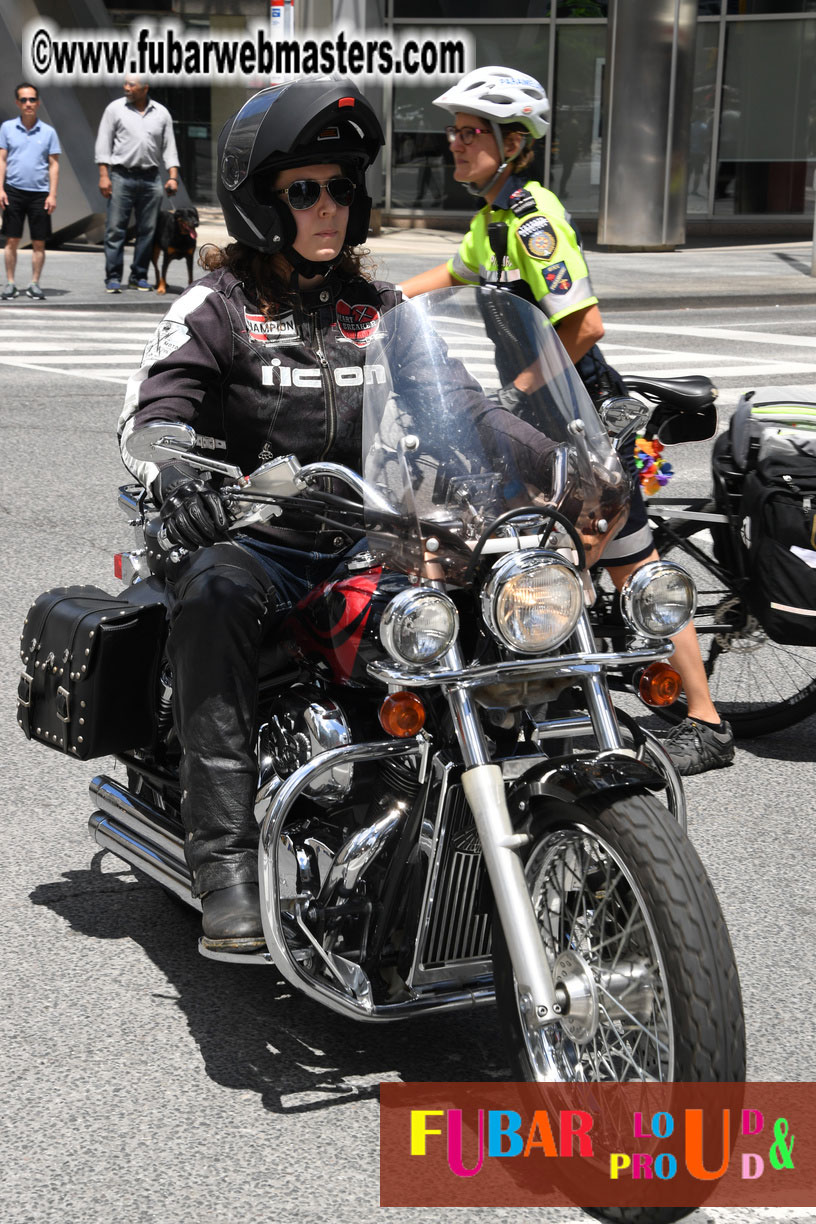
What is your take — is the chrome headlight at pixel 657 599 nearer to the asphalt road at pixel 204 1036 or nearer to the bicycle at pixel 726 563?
the asphalt road at pixel 204 1036

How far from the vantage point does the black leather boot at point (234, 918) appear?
10.2 ft

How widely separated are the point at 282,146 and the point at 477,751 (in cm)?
138

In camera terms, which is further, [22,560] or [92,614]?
[22,560]

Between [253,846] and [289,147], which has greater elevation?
[289,147]

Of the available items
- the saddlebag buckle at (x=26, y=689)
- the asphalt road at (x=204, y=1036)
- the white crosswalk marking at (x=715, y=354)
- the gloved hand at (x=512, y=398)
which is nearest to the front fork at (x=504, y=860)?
the asphalt road at (x=204, y=1036)

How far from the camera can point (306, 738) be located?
3.16m

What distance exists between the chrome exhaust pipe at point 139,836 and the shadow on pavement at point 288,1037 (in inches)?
7.5

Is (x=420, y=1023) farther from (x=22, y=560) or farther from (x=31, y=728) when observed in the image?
(x=22, y=560)

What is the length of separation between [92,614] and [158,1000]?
0.87m

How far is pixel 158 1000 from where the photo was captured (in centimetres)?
356

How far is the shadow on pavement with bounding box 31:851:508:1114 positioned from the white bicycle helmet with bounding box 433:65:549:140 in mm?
2531

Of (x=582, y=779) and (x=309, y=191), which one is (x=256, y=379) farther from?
(x=582, y=779)

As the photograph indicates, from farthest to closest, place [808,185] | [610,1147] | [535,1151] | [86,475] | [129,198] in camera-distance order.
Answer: [808,185], [129,198], [86,475], [535,1151], [610,1147]

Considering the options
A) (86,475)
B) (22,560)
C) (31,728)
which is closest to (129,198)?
(86,475)
